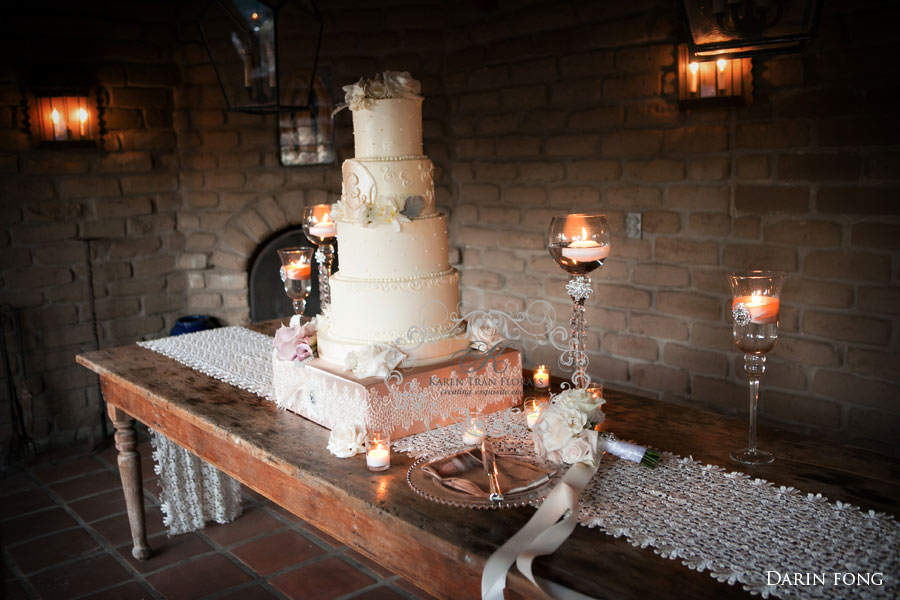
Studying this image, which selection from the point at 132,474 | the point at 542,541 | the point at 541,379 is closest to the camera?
the point at 542,541

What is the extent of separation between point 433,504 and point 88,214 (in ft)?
10.4

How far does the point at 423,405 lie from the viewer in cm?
186

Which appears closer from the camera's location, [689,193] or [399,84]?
[399,84]

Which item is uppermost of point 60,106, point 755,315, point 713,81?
point 60,106

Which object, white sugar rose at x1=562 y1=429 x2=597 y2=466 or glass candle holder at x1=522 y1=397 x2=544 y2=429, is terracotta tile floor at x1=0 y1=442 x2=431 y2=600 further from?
white sugar rose at x1=562 y1=429 x2=597 y2=466

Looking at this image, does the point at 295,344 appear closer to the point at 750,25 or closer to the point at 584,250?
the point at 584,250

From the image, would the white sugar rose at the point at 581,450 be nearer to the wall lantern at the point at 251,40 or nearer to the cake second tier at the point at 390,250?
the cake second tier at the point at 390,250

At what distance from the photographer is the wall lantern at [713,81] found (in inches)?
108

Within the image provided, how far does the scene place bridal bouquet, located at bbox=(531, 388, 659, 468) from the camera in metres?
1.55

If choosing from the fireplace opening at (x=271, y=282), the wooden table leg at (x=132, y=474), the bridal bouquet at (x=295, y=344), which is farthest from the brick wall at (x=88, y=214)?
the bridal bouquet at (x=295, y=344)

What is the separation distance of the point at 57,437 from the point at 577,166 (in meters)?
3.03

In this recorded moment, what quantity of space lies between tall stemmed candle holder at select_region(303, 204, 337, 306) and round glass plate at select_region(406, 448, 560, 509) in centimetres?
101

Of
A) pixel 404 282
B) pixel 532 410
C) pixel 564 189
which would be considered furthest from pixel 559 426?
pixel 564 189

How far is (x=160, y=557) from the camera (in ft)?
9.32
